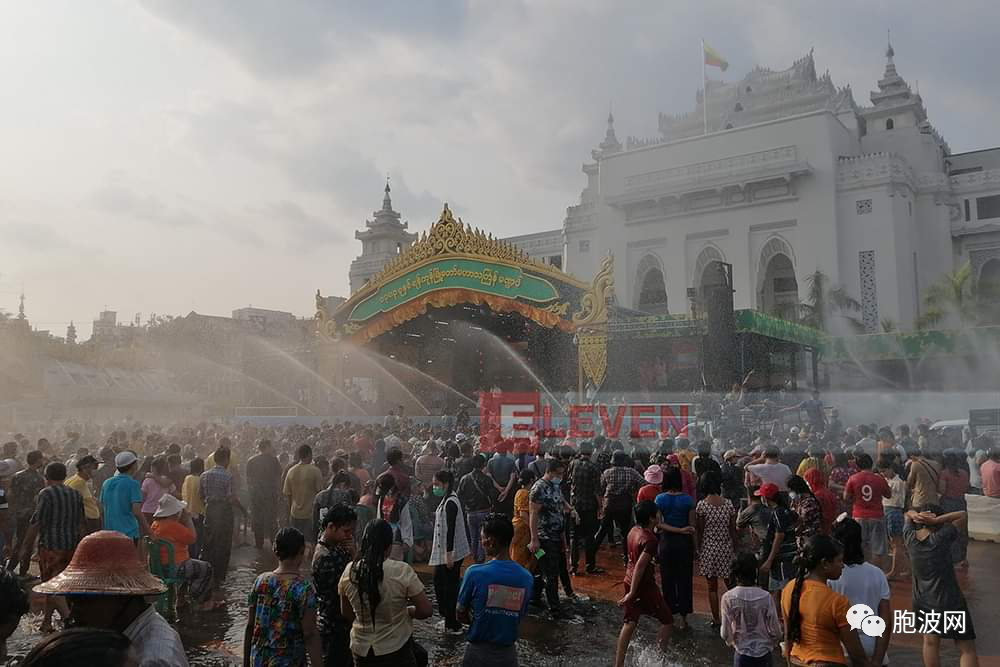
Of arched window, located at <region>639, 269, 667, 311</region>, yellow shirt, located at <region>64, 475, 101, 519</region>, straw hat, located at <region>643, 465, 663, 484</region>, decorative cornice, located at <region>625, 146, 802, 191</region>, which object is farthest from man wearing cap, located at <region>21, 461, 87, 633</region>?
arched window, located at <region>639, 269, 667, 311</region>

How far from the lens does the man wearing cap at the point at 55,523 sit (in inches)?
261

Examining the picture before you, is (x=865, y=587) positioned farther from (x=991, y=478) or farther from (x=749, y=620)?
(x=991, y=478)

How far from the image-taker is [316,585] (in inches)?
173

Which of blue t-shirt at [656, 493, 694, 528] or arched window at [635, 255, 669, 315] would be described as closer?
blue t-shirt at [656, 493, 694, 528]

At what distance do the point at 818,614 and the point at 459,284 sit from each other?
677 inches

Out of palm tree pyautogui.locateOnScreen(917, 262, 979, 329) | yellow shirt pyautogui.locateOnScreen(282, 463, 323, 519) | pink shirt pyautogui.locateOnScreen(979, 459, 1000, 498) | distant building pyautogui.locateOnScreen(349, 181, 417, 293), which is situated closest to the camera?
yellow shirt pyautogui.locateOnScreen(282, 463, 323, 519)

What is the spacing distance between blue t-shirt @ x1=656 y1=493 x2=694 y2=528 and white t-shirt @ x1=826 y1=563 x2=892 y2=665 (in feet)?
6.88

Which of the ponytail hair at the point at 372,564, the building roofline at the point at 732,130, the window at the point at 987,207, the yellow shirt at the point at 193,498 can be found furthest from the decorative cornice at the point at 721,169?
the ponytail hair at the point at 372,564

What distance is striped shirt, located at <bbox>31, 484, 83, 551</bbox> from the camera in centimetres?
663

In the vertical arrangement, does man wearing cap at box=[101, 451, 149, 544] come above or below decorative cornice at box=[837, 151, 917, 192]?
below

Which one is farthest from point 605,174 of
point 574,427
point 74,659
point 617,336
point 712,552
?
point 74,659

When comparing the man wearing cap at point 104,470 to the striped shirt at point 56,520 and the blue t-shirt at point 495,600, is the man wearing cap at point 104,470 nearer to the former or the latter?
the striped shirt at point 56,520

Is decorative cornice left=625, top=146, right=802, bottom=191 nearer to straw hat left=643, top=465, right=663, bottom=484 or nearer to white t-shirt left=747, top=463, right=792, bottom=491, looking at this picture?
white t-shirt left=747, top=463, right=792, bottom=491

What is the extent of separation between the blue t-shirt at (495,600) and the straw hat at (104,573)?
171 centimetres
